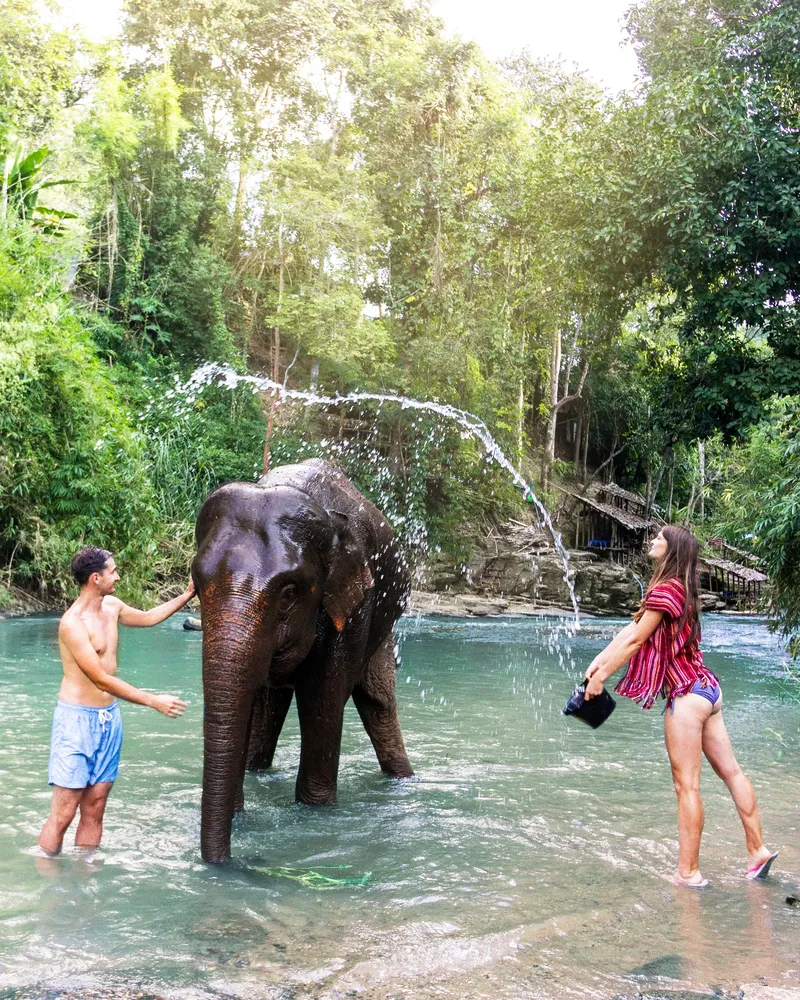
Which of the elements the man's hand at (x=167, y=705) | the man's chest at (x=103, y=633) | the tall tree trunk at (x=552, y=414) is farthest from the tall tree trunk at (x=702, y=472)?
the man's hand at (x=167, y=705)

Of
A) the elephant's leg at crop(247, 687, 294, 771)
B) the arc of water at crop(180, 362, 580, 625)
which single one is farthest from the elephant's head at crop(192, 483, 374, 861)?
the arc of water at crop(180, 362, 580, 625)

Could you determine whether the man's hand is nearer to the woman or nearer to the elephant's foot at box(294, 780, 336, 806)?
the elephant's foot at box(294, 780, 336, 806)

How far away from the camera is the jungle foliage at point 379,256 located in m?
14.5

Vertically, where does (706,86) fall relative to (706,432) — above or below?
above

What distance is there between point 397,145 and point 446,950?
1194 inches

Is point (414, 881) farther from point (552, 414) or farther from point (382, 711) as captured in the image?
point (552, 414)

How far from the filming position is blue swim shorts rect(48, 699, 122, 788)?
4535mm

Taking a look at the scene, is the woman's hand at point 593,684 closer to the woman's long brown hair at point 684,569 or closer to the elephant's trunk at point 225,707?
the woman's long brown hair at point 684,569

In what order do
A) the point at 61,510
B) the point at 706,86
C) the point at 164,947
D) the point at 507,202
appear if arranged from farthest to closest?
the point at 507,202 → the point at 61,510 → the point at 706,86 → the point at 164,947

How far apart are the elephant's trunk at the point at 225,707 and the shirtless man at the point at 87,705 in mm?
203

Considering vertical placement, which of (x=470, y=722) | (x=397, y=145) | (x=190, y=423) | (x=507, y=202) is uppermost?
(x=397, y=145)

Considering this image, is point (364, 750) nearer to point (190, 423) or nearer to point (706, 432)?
point (706, 432)

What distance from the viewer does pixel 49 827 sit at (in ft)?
15.2

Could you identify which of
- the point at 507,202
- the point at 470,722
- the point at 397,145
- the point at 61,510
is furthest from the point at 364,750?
the point at 397,145
